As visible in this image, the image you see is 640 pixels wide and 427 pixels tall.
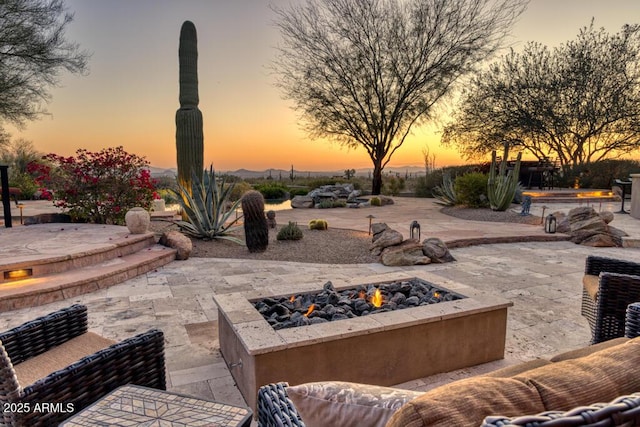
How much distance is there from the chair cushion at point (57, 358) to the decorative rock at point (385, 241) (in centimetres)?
431


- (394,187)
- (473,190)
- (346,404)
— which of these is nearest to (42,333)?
(346,404)

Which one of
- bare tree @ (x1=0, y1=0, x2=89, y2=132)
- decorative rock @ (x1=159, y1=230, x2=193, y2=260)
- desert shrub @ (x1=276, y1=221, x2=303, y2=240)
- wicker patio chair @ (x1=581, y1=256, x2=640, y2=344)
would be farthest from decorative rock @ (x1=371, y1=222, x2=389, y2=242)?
bare tree @ (x1=0, y1=0, x2=89, y2=132)

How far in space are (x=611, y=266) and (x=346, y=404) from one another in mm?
2881

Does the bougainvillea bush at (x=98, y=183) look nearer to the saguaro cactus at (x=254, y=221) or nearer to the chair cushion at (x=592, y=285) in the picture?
the saguaro cactus at (x=254, y=221)

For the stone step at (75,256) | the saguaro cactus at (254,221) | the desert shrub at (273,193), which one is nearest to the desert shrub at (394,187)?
the desert shrub at (273,193)

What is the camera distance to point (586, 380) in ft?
2.65

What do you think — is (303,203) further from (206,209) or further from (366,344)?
(366,344)

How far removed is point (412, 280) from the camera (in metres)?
3.30

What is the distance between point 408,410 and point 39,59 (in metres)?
14.4

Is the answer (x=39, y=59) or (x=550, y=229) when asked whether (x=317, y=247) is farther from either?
(x=39, y=59)

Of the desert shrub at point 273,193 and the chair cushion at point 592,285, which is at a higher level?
the desert shrub at point 273,193

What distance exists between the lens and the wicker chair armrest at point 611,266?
2.79m

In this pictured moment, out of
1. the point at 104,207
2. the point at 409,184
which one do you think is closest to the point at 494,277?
the point at 104,207

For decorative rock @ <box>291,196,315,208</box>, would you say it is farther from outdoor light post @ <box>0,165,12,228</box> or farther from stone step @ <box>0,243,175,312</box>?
outdoor light post @ <box>0,165,12,228</box>
